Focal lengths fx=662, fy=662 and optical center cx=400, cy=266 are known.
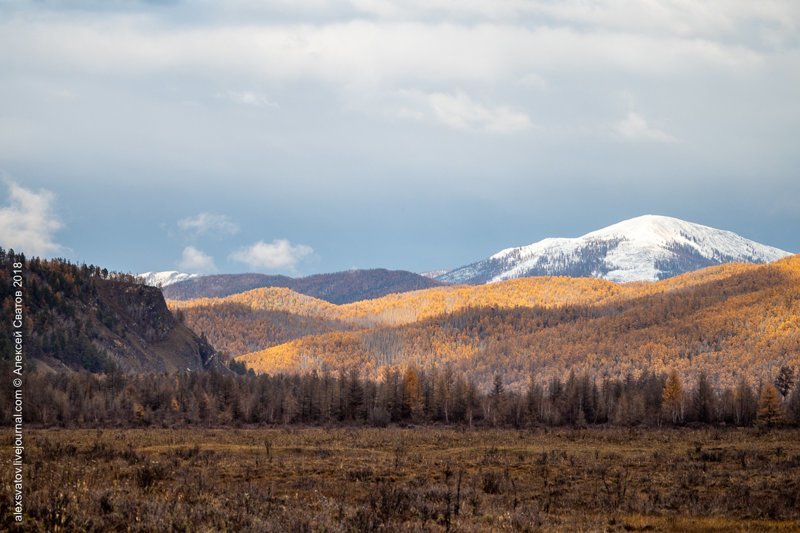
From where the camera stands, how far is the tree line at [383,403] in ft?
330

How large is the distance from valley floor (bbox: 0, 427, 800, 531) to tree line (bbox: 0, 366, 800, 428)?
56.4 metres

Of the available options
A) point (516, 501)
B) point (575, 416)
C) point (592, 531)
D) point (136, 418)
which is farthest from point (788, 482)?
point (136, 418)

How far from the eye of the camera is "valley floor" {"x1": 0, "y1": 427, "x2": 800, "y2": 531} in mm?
18703

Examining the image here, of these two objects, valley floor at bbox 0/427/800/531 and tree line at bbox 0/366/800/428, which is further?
tree line at bbox 0/366/800/428

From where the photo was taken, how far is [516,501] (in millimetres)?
25469

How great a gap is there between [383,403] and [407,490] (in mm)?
88860

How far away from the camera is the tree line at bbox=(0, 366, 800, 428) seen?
10069 centimetres

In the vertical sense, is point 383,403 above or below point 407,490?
below

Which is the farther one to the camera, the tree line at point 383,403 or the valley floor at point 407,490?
the tree line at point 383,403

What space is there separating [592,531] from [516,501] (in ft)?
21.7

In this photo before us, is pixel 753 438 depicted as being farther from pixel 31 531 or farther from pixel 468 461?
pixel 31 531

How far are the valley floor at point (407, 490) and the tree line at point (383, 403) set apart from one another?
56366 millimetres

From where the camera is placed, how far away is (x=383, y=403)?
114312mm

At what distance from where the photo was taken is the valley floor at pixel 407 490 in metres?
18.7
